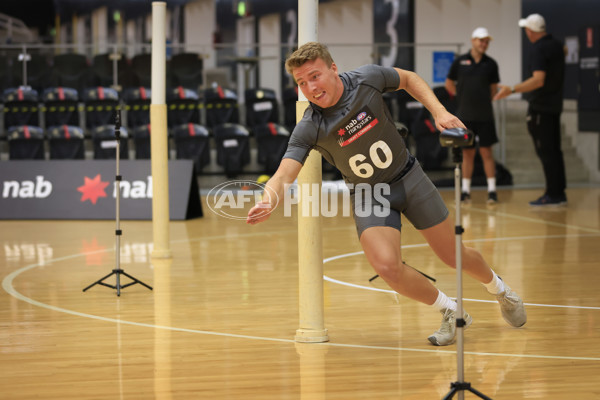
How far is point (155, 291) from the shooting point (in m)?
7.07

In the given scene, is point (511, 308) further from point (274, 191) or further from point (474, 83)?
point (474, 83)

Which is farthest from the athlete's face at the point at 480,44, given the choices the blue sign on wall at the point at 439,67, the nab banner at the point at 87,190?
the nab banner at the point at 87,190

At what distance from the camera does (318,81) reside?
15.4 ft

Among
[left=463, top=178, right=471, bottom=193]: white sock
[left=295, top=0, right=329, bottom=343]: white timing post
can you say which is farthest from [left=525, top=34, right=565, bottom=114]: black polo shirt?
[left=295, top=0, right=329, bottom=343]: white timing post

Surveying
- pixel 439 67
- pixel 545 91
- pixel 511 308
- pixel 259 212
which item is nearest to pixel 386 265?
pixel 259 212

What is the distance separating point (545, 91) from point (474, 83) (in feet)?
3.23

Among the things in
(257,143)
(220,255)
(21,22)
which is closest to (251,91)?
(257,143)

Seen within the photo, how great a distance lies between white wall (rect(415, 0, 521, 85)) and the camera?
1803 cm

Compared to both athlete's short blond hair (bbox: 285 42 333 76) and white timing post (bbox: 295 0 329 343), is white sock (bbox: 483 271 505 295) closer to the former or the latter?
white timing post (bbox: 295 0 329 343)

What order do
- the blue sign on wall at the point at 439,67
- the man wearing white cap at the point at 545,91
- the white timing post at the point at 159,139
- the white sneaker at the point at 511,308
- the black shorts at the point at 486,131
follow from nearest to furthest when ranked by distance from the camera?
the white sneaker at the point at 511,308, the white timing post at the point at 159,139, the man wearing white cap at the point at 545,91, the black shorts at the point at 486,131, the blue sign on wall at the point at 439,67

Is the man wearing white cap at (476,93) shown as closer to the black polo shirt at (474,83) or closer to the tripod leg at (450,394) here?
the black polo shirt at (474,83)

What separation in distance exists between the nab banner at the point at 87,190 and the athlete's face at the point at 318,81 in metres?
6.80

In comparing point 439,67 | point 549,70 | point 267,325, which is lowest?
point 267,325

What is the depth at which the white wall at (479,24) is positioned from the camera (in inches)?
710
